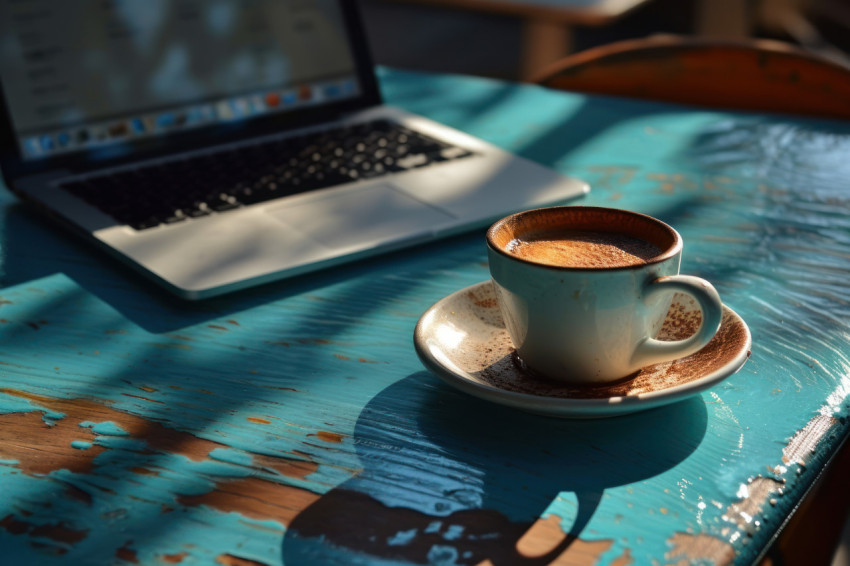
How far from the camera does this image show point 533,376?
48 cm

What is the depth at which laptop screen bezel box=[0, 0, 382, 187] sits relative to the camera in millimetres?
785

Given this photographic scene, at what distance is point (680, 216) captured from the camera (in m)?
0.76

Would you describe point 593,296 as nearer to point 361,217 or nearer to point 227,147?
point 361,217

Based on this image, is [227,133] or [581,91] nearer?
[227,133]

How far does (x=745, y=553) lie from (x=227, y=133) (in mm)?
699

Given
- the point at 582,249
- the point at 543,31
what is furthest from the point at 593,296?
the point at 543,31

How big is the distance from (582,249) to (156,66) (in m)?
0.56

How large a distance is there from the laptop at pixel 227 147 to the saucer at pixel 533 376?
16 cm

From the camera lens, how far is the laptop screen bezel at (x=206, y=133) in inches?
30.9

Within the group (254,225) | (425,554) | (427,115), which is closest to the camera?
(425,554)

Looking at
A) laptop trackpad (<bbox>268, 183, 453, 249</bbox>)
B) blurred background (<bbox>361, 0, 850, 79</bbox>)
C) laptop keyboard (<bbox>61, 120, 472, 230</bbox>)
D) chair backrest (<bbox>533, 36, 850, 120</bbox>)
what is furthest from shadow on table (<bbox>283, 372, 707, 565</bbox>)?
blurred background (<bbox>361, 0, 850, 79</bbox>)

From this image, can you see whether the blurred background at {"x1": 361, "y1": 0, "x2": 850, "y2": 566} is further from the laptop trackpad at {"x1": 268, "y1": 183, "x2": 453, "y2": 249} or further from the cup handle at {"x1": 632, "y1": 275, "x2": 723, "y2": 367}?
the cup handle at {"x1": 632, "y1": 275, "x2": 723, "y2": 367}

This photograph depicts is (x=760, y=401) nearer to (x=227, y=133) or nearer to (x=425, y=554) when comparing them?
(x=425, y=554)

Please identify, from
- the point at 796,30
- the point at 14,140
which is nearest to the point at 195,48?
the point at 14,140
